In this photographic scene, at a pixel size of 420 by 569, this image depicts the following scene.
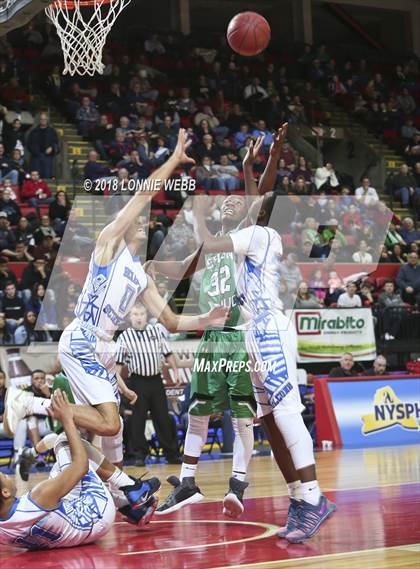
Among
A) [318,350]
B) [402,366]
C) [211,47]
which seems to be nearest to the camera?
[318,350]

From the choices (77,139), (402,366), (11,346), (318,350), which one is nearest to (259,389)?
(11,346)

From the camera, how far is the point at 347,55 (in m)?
27.7

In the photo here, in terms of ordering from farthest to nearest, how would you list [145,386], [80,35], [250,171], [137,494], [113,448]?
[145,386] → [80,35] → [113,448] → [250,171] → [137,494]

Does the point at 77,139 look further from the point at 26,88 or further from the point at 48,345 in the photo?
the point at 48,345

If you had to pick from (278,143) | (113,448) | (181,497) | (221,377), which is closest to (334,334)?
(221,377)

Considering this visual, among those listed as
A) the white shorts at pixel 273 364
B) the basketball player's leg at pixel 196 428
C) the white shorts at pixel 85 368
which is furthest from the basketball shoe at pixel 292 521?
the basketball player's leg at pixel 196 428

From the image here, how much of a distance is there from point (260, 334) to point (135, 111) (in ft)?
48.7

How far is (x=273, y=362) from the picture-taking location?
6184 millimetres

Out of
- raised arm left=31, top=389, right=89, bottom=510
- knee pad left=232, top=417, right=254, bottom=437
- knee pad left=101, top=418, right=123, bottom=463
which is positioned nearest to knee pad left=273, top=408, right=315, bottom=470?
raised arm left=31, top=389, right=89, bottom=510

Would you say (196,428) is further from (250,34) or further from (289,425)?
(250,34)

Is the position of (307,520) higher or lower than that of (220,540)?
higher

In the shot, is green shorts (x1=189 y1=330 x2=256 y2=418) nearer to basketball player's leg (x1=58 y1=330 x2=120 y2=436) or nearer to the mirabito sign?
Result: basketball player's leg (x1=58 y1=330 x2=120 y2=436)

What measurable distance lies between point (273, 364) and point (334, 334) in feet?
31.0

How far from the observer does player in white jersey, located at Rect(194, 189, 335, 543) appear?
19.6ft
